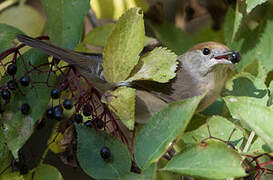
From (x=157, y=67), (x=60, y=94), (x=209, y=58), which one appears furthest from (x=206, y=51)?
(x=60, y=94)

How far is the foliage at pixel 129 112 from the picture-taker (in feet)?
2.07

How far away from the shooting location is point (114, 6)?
4.17 feet

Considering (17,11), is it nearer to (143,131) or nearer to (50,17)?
(50,17)

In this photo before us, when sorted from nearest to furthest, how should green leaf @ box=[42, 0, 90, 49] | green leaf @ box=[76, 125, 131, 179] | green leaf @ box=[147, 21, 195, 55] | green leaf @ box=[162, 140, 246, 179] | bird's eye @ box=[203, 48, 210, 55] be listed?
green leaf @ box=[162, 140, 246, 179] → green leaf @ box=[76, 125, 131, 179] → green leaf @ box=[42, 0, 90, 49] → bird's eye @ box=[203, 48, 210, 55] → green leaf @ box=[147, 21, 195, 55]

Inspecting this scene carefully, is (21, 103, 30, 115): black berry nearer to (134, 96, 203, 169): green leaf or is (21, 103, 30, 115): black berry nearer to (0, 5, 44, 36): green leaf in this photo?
(134, 96, 203, 169): green leaf

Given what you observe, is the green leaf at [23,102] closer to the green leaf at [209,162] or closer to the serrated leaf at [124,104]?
the serrated leaf at [124,104]

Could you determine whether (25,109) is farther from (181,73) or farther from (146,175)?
(181,73)

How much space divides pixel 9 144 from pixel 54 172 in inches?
4.1

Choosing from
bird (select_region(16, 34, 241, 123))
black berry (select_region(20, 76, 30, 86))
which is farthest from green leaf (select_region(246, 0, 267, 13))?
black berry (select_region(20, 76, 30, 86))

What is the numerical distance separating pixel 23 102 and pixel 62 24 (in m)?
0.20

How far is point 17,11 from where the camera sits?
1.25 m

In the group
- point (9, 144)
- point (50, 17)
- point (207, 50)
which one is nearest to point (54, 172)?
point (9, 144)

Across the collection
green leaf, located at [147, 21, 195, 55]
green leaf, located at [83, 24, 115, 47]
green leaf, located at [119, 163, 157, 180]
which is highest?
green leaf, located at [83, 24, 115, 47]

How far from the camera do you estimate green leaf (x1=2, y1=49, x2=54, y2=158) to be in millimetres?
841
